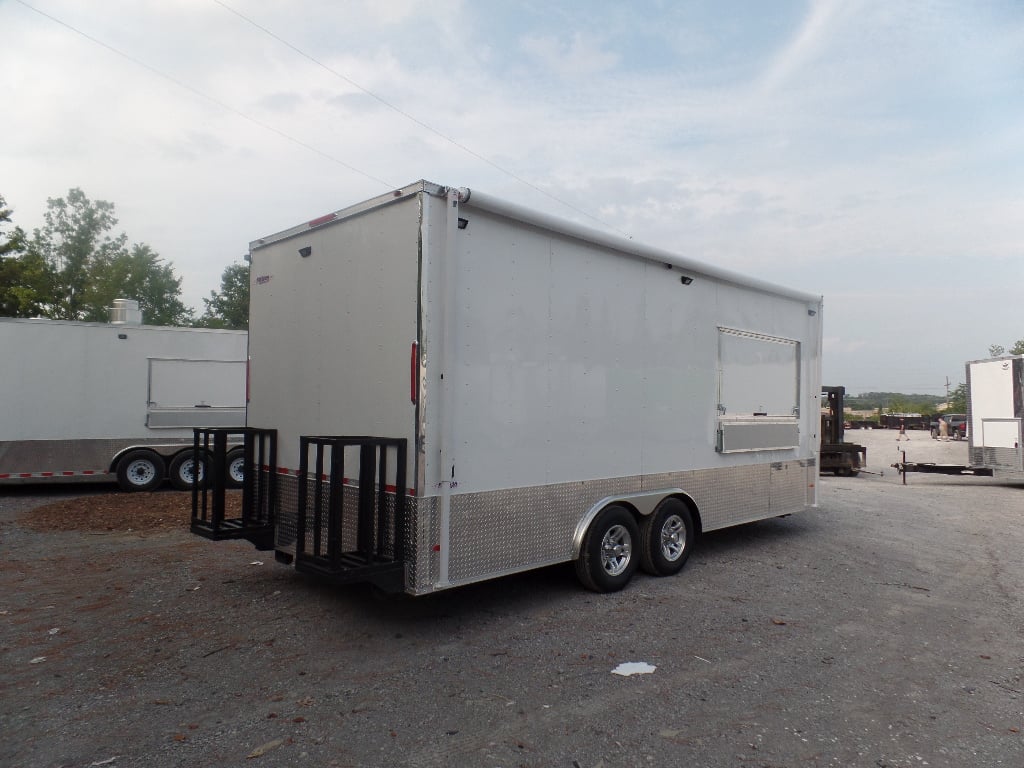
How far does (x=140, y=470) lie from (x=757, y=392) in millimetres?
9824

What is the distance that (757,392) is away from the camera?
742 centimetres

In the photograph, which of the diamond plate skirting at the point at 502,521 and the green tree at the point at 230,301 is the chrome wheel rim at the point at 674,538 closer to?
the diamond plate skirting at the point at 502,521

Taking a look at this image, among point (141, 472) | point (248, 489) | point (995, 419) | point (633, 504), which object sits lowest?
point (141, 472)

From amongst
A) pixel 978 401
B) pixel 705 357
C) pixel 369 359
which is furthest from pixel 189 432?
pixel 978 401

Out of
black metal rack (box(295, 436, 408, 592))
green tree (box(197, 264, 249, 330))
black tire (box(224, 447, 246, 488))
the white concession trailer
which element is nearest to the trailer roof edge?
the white concession trailer

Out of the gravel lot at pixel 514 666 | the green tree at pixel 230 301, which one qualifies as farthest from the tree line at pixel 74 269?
the gravel lot at pixel 514 666

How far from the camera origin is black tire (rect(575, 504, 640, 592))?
5.52 meters

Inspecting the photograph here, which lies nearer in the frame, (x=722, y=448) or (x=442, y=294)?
(x=442, y=294)

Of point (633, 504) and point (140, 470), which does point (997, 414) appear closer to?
point (633, 504)

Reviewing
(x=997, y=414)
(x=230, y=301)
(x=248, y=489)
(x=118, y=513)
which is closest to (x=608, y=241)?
(x=248, y=489)

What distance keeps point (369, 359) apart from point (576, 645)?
2421mm

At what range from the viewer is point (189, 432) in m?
11.8

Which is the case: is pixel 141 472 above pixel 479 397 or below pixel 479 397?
below

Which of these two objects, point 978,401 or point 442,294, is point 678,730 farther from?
point 978,401
